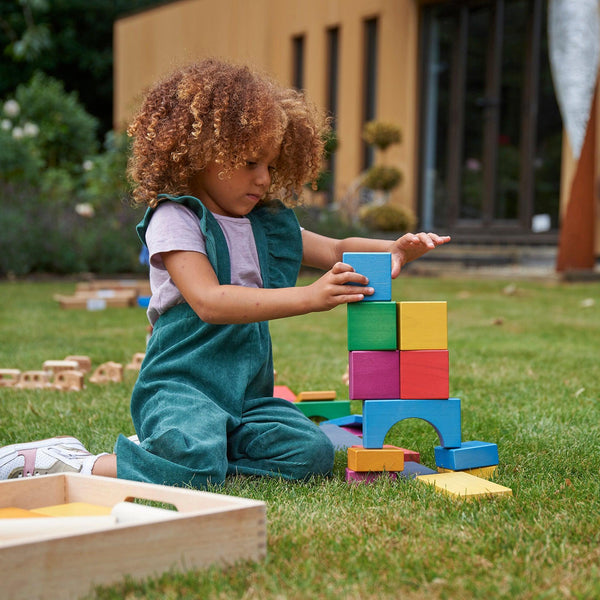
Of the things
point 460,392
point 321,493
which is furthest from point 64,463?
point 460,392

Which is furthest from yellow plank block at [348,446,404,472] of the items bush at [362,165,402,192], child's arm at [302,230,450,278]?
bush at [362,165,402,192]

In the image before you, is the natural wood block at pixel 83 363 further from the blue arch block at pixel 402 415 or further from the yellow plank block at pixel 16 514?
the yellow plank block at pixel 16 514

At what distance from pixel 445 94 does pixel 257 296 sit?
11511mm

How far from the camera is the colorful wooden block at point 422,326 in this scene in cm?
234

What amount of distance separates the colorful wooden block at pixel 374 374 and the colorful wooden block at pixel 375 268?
15 cm

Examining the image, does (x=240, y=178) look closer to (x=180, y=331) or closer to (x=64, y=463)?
(x=180, y=331)

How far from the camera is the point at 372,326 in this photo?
2330 mm

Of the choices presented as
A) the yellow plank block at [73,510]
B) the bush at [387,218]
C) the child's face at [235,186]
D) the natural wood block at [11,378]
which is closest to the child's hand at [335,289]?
the child's face at [235,186]

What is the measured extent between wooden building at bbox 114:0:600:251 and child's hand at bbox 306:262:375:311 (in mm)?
7653

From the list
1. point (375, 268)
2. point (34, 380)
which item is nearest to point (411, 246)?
point (375, 268)

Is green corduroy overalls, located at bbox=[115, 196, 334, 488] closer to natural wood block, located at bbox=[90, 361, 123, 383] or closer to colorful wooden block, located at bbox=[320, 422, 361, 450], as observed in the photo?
colorful wooden block, located at bbox=[320, 422, 361, 450]

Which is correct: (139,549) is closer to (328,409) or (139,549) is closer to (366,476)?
(366,476)

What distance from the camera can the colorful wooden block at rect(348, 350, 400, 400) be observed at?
2326 mm

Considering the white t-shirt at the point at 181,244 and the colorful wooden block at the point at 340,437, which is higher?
the white t-shirt at the point at 181,244
